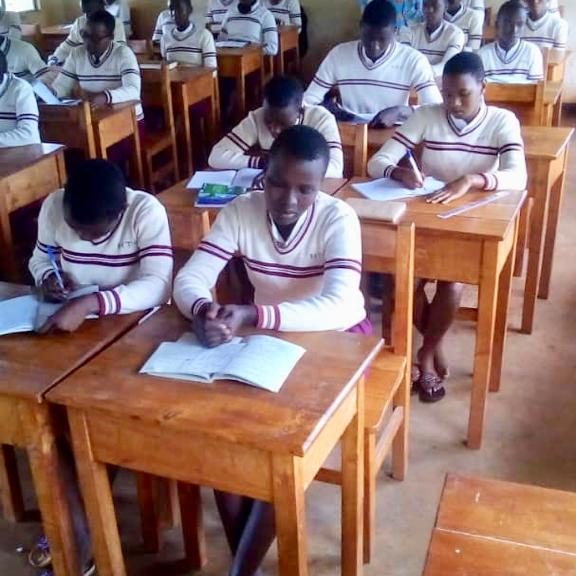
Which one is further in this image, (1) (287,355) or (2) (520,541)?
(1) (287,355)

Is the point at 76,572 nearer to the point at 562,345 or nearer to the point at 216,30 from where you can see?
the point at 562,345

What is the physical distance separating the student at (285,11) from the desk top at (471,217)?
17.6 ft

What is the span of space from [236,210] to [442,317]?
3.15 ft

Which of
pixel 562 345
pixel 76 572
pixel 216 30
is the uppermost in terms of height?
pixel 216 30

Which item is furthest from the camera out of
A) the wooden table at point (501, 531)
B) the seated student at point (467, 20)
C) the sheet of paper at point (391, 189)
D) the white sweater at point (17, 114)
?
the seated student at point (467, 20)

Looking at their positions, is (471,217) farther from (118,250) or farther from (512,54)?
(512,54)

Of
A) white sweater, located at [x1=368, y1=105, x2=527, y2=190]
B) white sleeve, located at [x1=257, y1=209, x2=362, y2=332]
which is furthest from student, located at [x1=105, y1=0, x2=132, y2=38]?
white sleeve, located at [x1=257, y1=209, x2=362, y2=332]

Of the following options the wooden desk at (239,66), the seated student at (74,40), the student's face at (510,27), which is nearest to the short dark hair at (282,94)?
the student's face at (510,27)

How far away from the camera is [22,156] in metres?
3.06

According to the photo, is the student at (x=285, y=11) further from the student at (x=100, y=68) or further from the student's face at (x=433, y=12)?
the student at (x=100, y=68)

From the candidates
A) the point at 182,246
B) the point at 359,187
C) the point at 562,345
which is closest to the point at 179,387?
the point at 182,246

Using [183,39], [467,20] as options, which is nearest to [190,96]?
[183,39]

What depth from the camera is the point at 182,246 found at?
2.14 metres

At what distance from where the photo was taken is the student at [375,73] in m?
3.64
